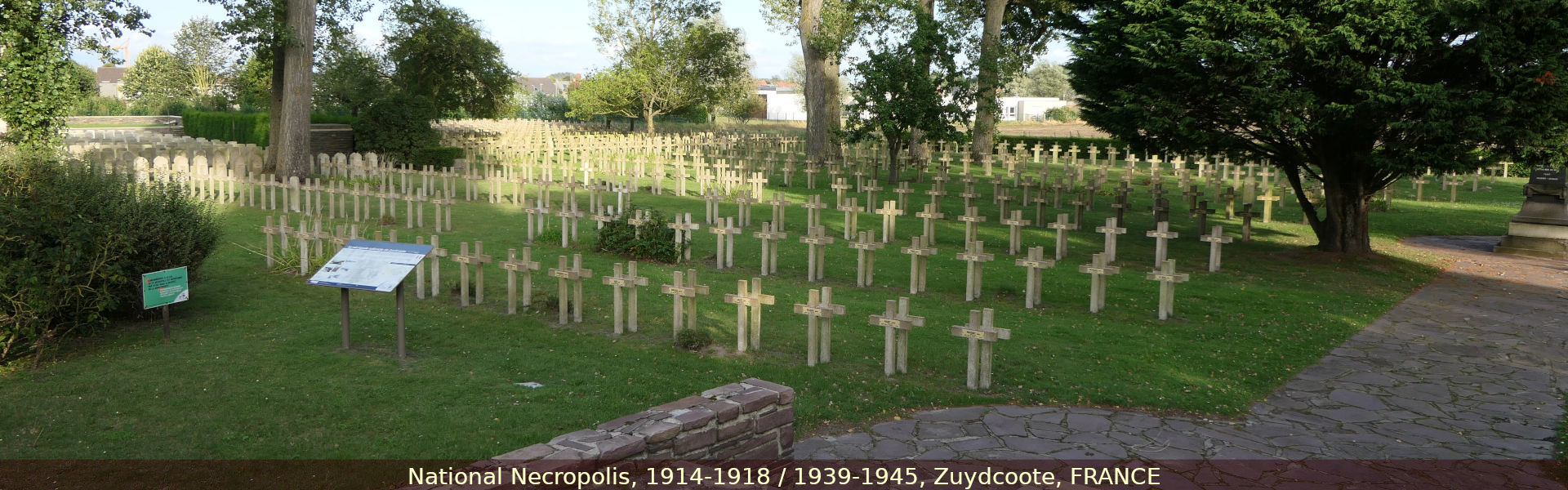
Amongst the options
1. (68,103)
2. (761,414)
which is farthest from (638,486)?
(68,103)

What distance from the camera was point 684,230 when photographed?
14141mm

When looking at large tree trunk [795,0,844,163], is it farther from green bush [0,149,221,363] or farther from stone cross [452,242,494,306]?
green bush [0,149,221,363]

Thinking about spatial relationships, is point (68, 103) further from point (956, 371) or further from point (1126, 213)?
point (1126, 213)

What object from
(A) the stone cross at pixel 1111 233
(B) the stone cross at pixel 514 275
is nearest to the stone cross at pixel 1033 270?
(A) the stone cross at pixel 1111 233

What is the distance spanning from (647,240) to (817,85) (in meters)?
18.2

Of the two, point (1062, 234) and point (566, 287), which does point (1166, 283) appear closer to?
point (1062, 234)

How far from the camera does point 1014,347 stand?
9.57 m

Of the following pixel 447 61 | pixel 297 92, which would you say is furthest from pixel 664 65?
pixel 297 92

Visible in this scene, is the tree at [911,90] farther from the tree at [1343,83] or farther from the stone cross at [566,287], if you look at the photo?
the stone cross at [566,287]

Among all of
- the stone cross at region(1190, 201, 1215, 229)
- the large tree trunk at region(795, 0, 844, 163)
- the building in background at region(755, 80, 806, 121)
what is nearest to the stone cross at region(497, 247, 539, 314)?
the stone cross at region(1190, 201, 1215, 229)

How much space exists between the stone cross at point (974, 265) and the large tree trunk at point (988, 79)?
16.1m

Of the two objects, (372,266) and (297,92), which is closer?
(372,266)

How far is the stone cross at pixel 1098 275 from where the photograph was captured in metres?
11.4

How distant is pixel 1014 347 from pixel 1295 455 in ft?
10.5
